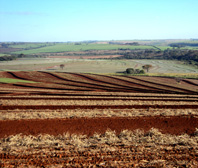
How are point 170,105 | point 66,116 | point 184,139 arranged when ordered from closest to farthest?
point 184,139 → point 66,116 → point 170,105

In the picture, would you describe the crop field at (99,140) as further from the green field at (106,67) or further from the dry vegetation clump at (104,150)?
the green field at (106,67)

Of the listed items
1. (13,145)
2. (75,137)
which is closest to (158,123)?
(75,137)

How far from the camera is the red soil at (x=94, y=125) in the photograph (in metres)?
13.7

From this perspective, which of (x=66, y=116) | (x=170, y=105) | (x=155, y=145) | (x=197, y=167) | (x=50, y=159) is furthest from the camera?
(x=170, y=105)

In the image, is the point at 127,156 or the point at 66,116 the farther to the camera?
the point at 66,116

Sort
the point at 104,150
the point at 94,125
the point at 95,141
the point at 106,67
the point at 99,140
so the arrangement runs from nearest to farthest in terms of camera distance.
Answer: the point at 104,150 < the point at 95,141 < the point at 99,140 < the point at 94,125 < the point at 106,67

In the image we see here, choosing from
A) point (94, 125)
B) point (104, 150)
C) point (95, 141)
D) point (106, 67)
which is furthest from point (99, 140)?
point (106, 67)

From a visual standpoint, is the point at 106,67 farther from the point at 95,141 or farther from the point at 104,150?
the point at 104,150

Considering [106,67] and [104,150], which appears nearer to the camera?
[104,150]

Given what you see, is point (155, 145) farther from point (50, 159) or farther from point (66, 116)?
point (66, 116)

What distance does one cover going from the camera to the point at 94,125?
14914mm

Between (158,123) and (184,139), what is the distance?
12.5 ft

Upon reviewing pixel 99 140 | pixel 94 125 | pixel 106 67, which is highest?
pixel 99 140

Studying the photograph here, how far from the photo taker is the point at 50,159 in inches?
362
